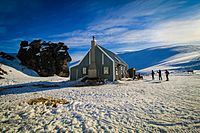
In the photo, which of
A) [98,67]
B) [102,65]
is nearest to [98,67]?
[98,67]

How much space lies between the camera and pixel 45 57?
52.6 meters

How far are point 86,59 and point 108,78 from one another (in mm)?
6276

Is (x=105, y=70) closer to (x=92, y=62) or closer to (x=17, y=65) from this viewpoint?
(x=92, y=62)

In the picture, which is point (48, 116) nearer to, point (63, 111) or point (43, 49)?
point (63, 111)

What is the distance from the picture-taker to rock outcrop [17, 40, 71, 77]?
5194 centimetres

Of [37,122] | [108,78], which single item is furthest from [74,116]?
[108,78]

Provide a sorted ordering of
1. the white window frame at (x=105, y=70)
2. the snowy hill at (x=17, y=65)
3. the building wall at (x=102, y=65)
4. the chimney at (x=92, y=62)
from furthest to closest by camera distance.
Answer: the snowy hill at (x=17, y=65) < the white window frame at (x=105, y=70) < the building wall at (x=102, y=65) < the chimney at (x=92, y=62)

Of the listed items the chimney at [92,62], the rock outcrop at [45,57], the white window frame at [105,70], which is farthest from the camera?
the rock outcrop at [45,57]

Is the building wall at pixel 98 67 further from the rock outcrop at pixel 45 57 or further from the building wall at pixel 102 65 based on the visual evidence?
the rock outcrop at pixel 45 57

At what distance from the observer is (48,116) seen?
269 inches

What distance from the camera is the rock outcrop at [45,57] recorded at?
51938mm

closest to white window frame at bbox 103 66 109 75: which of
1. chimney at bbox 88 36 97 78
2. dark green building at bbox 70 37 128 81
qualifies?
dark green building at bbox 70 37 128 81

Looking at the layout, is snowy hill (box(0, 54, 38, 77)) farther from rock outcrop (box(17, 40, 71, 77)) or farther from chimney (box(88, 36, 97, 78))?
chimney (box(88, 36, 97, 78))

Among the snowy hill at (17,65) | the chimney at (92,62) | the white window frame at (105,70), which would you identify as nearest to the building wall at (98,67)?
the white window frame at (105,70)
